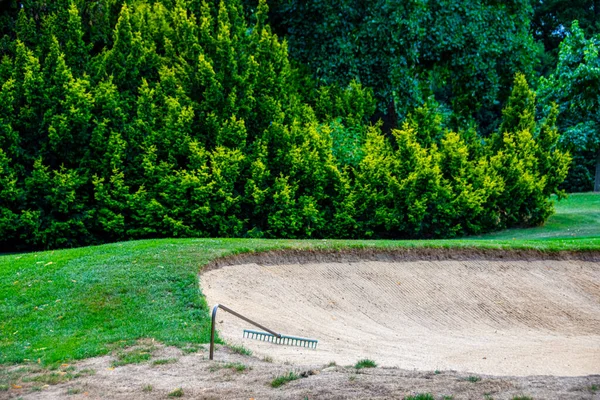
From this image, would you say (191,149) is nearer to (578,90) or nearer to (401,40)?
(401,40)

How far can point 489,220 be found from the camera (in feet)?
76.7

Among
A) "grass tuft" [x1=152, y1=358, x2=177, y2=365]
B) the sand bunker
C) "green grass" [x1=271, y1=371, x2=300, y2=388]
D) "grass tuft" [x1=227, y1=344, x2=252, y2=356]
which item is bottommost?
the sand bunker

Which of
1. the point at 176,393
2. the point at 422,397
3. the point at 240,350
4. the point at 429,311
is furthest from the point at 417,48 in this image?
the point at 422,397

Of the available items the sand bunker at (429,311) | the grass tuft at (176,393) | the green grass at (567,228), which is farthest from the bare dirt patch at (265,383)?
the green grass at (567,228)

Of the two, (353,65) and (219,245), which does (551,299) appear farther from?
(353,65)

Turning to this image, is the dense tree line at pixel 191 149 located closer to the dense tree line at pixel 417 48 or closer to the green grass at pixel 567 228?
the green grass at pixel 567 228

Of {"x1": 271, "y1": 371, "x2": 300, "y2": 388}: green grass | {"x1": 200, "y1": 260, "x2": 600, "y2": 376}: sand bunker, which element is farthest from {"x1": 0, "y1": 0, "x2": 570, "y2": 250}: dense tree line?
{"x1": 271, "y1": 371, "x2": 300, "y2": 388}: green grass

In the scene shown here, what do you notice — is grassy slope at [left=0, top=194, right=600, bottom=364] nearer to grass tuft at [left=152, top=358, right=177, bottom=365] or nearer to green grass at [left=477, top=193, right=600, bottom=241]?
grass tuft at [left=152, top=358, right=177, bottom=365]

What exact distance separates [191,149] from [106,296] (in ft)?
28.5

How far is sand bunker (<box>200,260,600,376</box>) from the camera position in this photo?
10.4 m

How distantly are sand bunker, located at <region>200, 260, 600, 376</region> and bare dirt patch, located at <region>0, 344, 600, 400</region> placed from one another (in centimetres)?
123

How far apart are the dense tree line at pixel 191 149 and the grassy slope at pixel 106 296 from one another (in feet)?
10.8

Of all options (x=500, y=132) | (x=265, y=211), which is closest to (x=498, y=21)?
(x=500, y=132)

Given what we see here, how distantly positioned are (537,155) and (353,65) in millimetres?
6913
